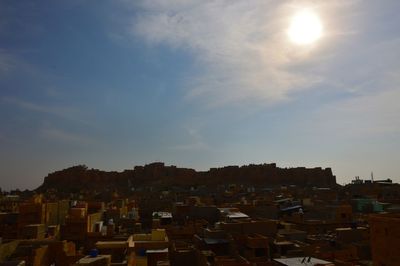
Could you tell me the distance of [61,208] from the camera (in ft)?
107

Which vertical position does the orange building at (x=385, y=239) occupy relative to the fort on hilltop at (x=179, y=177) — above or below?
below

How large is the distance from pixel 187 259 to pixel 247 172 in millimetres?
73680

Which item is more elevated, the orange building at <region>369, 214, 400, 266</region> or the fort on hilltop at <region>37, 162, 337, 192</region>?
the fort on hilltop at <region>37, 162, 337, 192</region>

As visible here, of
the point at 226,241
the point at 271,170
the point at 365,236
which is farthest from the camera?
the point at 271,170

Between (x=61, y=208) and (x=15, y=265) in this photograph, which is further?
(x=61, y=208)

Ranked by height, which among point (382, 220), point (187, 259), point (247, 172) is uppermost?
point (247, 172)

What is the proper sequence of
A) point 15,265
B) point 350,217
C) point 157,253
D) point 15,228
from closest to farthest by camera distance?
point 15,265
point 157,253
point 15,228
point 350,217

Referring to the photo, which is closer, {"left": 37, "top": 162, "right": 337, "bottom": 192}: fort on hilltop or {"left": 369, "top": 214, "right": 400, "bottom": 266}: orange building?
{"left": 369, "top": 214, "right": 400, "bottom": 266}: orange building

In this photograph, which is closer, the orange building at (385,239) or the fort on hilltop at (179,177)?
the orange building at (385,239)

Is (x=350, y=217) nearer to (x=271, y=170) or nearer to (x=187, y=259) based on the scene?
(x=187, y=259)

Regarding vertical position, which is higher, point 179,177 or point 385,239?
point 179,177

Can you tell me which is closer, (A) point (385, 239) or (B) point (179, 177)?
(A) point (385, 239)

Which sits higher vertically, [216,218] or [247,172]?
[247,172]

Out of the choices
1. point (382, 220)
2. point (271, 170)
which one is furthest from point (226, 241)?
point (271, 170)
